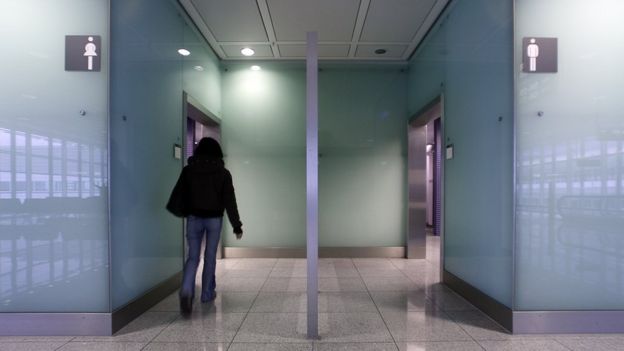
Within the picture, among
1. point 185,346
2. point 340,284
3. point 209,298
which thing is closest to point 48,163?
point 185,346

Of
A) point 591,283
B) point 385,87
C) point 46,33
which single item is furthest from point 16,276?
point 385,87

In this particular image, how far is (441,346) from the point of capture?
2506 mm

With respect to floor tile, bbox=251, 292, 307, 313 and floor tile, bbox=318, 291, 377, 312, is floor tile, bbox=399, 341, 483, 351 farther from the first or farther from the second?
floor tile, bbox=251, 292, 307, 313

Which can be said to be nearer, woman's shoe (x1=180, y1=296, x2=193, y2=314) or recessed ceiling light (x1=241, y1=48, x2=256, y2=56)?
woman's shoe (x1=180, y1=296, x2=193, y2=314)

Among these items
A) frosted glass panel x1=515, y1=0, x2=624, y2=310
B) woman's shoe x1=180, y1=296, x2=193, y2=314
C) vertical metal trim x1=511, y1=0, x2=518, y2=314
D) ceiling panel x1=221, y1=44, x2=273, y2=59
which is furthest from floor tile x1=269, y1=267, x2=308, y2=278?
ceiling panel x1=221, y1=44, x2=273, y2=59

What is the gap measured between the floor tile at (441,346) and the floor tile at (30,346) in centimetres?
255

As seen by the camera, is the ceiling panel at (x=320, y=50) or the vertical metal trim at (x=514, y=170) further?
the ceiling panel at (x=320, y=50)

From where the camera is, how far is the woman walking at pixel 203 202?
129 inches

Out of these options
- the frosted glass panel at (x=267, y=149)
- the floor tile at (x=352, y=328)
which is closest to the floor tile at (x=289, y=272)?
the frosted glass panel at (x=267, y=149)

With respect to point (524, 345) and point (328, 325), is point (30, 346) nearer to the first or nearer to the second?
point (328, 325)

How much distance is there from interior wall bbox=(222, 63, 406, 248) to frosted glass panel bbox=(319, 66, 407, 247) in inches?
0.7

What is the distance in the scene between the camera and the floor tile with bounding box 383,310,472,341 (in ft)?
8.71

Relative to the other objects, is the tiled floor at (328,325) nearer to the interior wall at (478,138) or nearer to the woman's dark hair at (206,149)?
the interior wall at (478,138)

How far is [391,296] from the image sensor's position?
3.69m
